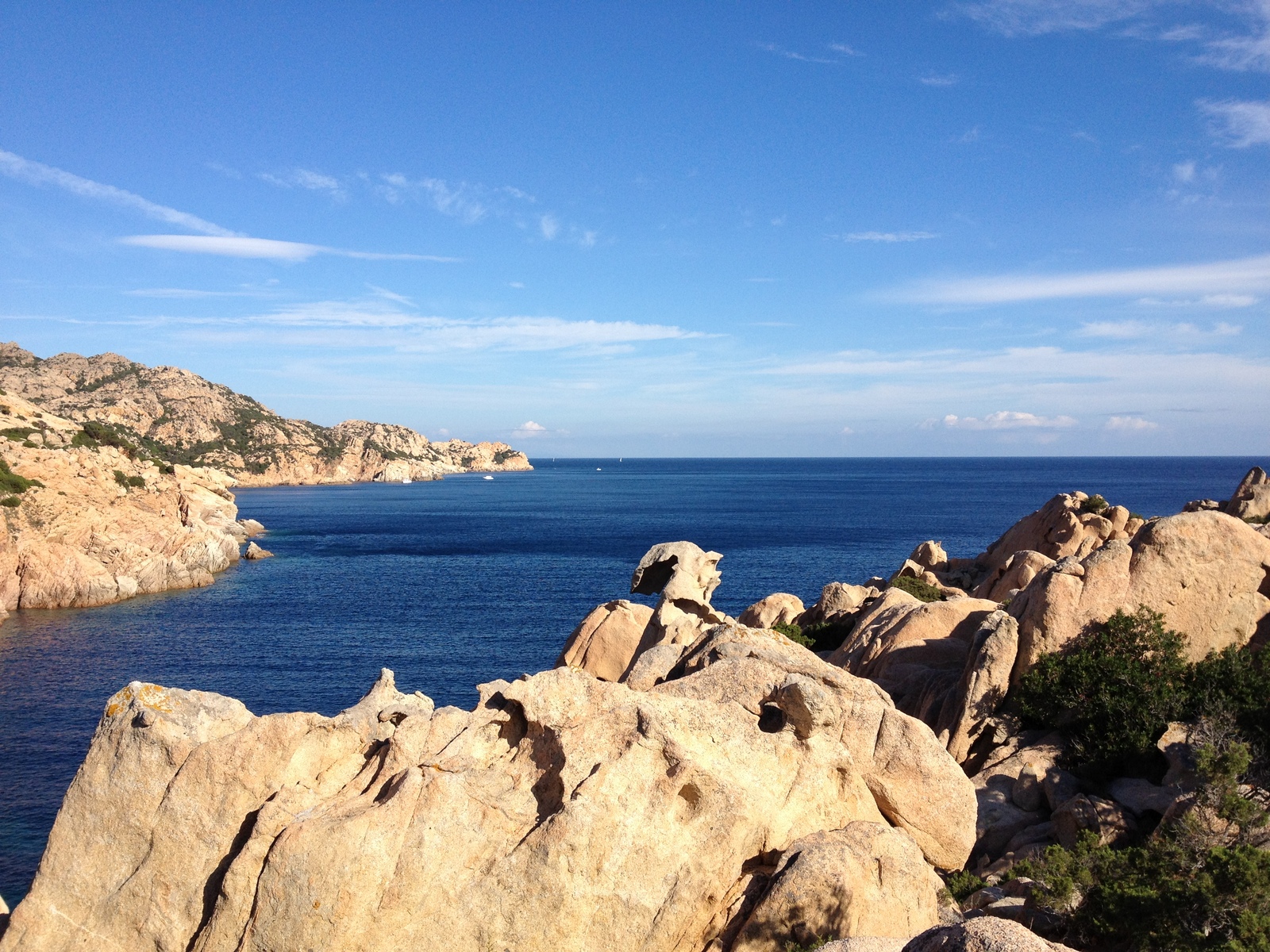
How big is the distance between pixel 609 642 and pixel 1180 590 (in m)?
19.0

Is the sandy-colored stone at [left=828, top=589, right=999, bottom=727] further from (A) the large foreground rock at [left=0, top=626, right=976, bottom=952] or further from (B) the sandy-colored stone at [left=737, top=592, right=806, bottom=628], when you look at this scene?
(B) the sandy-colored stone at [left=737, top=592, right=806, bottom=628]

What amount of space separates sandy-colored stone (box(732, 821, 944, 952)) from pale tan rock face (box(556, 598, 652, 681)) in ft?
61.6

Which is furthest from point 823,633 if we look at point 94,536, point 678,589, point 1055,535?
point 94,536

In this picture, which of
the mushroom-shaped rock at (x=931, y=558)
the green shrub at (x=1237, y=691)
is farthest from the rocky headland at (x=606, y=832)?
the mushroom-shaped rock at (x=931, y=558)

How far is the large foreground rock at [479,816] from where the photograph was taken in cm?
1450

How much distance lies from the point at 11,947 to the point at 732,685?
13.5 metres

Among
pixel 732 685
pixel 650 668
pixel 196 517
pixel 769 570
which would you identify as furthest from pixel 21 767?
pixel 196 517

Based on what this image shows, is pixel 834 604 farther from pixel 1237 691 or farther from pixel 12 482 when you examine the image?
pixel 12 482

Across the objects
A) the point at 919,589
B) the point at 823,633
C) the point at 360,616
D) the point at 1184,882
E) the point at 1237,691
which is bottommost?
the point at 360,616

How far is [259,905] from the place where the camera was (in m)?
14.5

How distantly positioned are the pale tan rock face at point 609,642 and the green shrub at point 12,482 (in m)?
70.5

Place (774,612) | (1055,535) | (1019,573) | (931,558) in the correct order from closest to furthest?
(1019,573) → (774,612) → (1055,535) → (931,558)

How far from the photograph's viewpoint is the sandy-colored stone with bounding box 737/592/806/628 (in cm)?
4062

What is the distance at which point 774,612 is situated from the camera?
41094 mm
